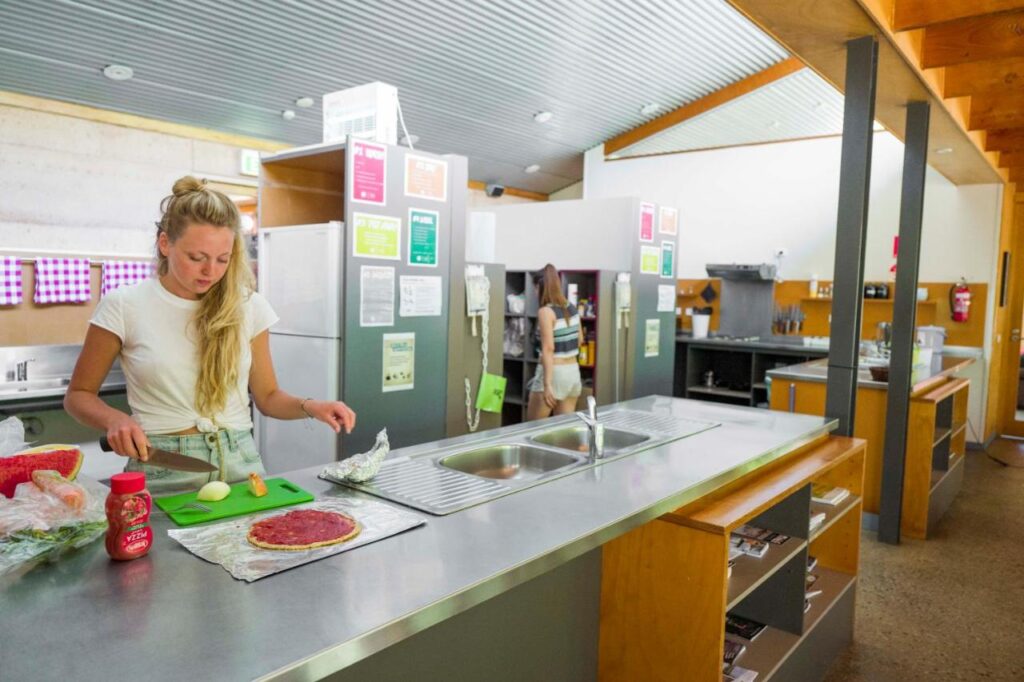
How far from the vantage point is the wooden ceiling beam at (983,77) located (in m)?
3.82

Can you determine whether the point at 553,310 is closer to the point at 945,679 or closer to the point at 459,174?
the point at 459,174

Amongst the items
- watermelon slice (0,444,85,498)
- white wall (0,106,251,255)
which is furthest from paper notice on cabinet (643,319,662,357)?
watermelon slice (0,444,85,498)

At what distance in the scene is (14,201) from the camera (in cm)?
618

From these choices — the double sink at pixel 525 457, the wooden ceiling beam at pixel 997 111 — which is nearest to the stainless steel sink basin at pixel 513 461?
the double sink at pixel 525 457

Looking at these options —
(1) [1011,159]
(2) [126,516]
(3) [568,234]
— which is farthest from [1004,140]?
(2) [126,516]

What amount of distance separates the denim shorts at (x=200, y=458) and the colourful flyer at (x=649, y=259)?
4.85 m

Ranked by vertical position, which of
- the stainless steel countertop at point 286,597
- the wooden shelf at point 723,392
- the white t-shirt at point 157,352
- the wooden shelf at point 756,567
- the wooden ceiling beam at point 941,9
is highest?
the wooden ceiling beam at point 941,9

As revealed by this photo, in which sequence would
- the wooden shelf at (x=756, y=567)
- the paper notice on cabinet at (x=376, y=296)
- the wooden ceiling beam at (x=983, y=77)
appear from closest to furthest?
the wooden shelf at (x=756, y=567) → the paper notice on cabinet at (x=376, y=296) → the wooden ceiling beam at (x=983, y=77)

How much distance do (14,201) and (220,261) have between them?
5796mm

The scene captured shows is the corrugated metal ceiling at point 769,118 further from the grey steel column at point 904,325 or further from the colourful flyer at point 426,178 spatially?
the colourful flyer at point 426,178

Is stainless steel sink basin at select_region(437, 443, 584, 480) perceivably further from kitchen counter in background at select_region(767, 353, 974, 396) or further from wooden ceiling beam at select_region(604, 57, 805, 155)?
wooden ceiling beam at select_region(604, 57, 805, 155)

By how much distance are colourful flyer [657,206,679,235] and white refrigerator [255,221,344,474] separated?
12.7 feet

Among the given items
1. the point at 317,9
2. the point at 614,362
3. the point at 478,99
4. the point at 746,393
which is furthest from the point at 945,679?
the point at 478,99

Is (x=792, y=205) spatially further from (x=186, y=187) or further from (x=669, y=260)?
(x=186, y=187)
